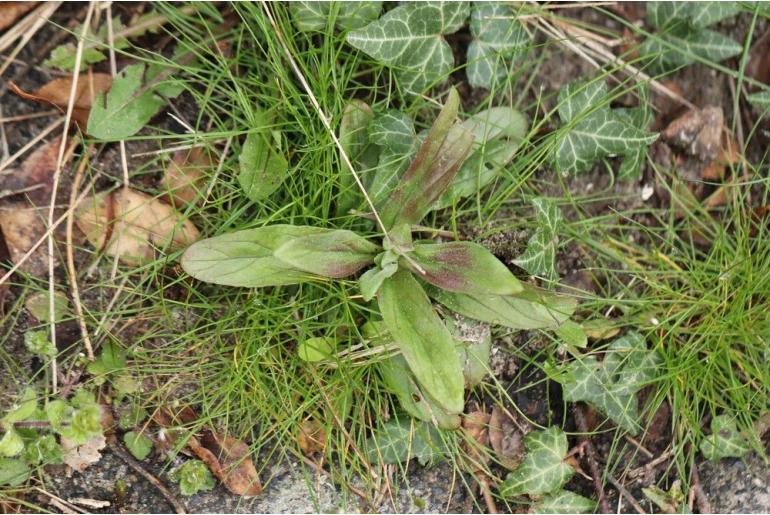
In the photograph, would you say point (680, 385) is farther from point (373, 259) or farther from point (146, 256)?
point (146, 256)

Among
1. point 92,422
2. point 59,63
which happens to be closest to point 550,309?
point 92,422

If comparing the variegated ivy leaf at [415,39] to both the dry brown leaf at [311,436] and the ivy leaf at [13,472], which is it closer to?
the dry brown leaf at [311,436]

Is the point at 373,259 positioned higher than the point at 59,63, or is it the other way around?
the point at 59,63

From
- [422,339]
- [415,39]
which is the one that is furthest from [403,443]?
[415,39]

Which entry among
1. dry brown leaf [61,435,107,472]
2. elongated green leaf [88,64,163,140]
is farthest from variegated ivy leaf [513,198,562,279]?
dry brown leaf [61,435,107,472]

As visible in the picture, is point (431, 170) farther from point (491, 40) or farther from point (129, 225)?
point (129, 225)

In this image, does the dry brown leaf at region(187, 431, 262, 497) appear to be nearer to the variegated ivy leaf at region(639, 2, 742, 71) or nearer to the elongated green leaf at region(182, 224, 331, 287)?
the elongated green leaf at region(182, 224, 331, 287)
